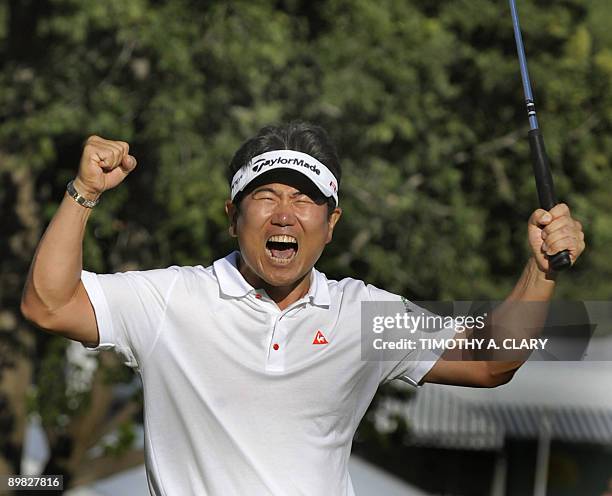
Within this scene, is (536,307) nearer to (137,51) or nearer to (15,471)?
(137,51)

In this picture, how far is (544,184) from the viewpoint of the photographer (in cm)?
311

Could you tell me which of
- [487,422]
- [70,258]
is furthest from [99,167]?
[487,422]

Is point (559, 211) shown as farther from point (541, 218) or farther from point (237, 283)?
point (237, 283)

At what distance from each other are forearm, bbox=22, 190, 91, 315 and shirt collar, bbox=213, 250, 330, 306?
43 centimetres

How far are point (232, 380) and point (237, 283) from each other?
0.28m

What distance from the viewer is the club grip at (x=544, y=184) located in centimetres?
295

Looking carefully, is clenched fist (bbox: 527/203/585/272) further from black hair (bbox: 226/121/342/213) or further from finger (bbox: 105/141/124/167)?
finger (bbox: 105/141/124/167)

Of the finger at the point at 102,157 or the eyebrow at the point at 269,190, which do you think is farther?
the eyebrow at the point at 269,190

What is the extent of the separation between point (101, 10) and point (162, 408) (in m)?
5.98

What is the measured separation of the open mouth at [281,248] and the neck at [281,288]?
0.09 meters

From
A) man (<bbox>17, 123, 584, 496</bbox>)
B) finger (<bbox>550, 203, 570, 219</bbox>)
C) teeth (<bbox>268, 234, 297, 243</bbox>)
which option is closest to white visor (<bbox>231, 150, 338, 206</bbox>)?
man (<bbox>17, 123, 584, 496</bbox>)

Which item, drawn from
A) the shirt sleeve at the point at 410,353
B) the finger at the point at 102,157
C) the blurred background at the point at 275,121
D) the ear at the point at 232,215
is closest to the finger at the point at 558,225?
the shirt sleeve at the point at 410,353

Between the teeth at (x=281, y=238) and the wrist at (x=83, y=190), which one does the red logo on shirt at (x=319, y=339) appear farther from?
the wrist at (x=83, y=190)

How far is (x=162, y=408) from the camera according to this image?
304cm
